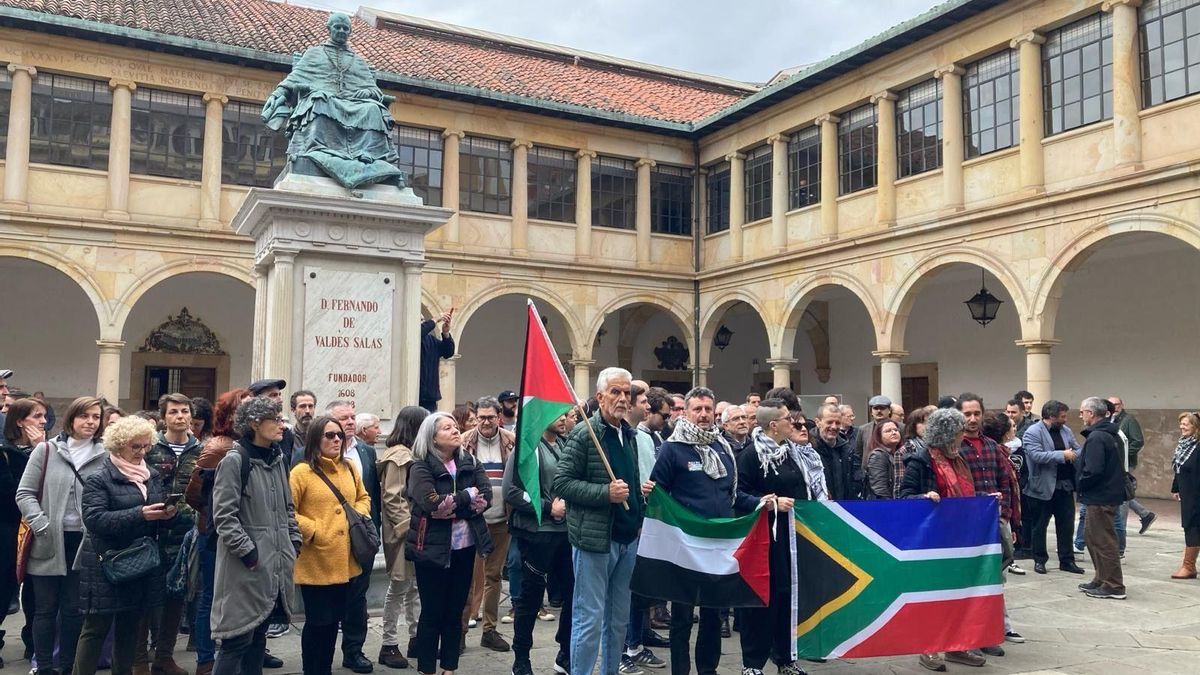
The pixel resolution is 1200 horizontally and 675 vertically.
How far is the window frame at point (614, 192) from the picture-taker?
807 inches

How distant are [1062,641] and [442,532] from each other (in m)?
4.44

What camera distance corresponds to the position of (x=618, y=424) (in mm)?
4914

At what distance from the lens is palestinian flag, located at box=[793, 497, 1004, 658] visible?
17.8 ft

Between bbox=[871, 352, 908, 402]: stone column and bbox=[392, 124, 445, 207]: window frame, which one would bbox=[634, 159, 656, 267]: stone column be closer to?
bbox=[392, 124, 445, 207]: window frame

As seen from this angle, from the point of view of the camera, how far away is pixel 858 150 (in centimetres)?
1770

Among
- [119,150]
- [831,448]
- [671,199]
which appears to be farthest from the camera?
[671,199]

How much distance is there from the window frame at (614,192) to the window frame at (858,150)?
4.79 m

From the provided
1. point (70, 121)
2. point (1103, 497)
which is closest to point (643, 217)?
point (70, 121)

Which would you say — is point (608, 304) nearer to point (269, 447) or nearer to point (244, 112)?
point (244, 112)

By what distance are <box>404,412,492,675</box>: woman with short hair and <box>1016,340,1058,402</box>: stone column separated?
11.7 m

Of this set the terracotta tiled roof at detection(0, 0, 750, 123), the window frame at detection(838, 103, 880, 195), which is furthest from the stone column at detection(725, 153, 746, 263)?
the window frame at detection(838, 103, 880, 195)

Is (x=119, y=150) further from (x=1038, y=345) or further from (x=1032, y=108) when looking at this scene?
(x=1038, y=345)

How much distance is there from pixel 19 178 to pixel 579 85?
1173cm

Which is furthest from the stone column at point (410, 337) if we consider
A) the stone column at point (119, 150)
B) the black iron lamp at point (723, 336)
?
the black iron lamp at point (723, 336)
